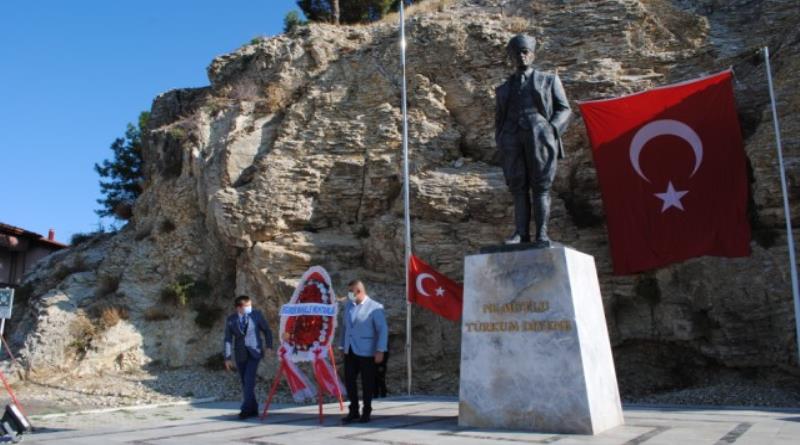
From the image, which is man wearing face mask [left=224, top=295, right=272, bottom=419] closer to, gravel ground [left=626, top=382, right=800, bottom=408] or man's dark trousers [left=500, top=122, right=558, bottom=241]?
man's dark trousers [left=500, top=122, right=558, bottom=241]

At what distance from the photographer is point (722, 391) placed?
11.0m

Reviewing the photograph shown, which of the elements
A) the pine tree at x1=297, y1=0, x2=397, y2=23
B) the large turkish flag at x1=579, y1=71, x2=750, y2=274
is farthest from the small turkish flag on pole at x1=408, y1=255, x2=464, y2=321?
the pine tree at x1=297, y1=0, x2=397, y2=23

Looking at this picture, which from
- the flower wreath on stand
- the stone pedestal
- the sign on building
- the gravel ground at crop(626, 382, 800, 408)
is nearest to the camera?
the stone pedestal

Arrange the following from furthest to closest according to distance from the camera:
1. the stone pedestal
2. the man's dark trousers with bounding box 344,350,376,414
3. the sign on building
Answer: the sign on building → the man's dark trousers with bounding box 344,350,376,414 → the stone pedestal

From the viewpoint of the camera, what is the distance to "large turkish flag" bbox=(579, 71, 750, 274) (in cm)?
1133

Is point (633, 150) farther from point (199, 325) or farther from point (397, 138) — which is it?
point (199, 325)

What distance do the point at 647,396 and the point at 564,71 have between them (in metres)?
8.32

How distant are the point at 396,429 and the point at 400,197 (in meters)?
8.45

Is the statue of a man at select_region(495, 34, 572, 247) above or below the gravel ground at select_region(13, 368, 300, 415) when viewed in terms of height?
above

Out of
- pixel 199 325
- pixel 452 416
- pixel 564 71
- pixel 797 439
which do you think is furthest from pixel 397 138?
pixel 797 439

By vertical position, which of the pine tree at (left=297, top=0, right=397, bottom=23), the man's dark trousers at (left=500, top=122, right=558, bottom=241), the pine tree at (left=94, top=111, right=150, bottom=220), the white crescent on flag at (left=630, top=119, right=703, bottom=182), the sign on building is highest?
the pine tree at (left=297, top=0, right=397, bottom=23)

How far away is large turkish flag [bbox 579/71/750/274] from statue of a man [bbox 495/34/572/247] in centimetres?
528

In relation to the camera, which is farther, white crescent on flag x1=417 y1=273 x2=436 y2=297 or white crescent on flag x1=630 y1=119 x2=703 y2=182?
white crescent on flag x1=417 y1=273 x2=436 y2=297

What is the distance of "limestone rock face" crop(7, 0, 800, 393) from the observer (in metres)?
12.2
